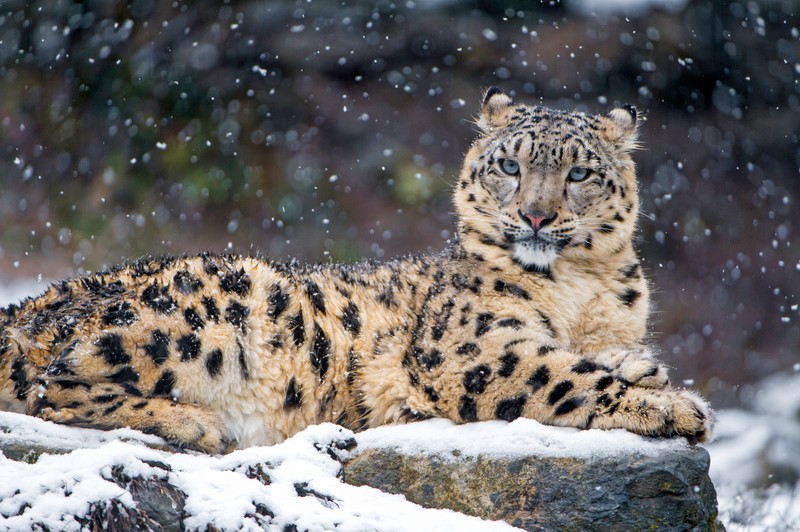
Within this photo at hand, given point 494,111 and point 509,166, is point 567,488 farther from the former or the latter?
point 494,111

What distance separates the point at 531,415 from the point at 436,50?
8948mm

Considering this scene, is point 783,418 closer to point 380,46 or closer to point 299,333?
point 380,46

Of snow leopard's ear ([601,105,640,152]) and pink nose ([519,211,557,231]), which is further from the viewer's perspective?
snow leopard's ear ([601,105,640,152])

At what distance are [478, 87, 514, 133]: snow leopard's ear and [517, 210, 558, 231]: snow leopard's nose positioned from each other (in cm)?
111

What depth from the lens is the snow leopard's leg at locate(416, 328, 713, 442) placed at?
4914 millimetres

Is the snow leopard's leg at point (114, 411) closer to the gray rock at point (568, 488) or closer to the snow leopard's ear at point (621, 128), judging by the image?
the gray rock at point (568, 488)

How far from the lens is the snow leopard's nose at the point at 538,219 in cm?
587

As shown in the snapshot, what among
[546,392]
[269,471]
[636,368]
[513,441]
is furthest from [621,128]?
[269,471]

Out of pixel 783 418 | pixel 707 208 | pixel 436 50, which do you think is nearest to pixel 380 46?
pixel 436 50

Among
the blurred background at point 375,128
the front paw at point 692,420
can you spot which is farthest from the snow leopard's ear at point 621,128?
the blurred background at point 375,128

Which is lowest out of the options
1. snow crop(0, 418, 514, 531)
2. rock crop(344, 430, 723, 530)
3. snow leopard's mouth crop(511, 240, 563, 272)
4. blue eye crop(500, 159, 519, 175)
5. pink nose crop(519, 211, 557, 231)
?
rock crop(344, 430, 723, 530)

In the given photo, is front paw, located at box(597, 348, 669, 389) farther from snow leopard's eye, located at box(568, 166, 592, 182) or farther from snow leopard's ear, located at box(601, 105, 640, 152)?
snow leopard's ear, located at box(601, 105, 640, 152)

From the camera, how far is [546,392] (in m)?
5.24

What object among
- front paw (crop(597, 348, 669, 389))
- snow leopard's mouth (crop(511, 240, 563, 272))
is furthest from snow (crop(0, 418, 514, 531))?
snow leopard's mouth (crop(511, 240, 563, 272))
